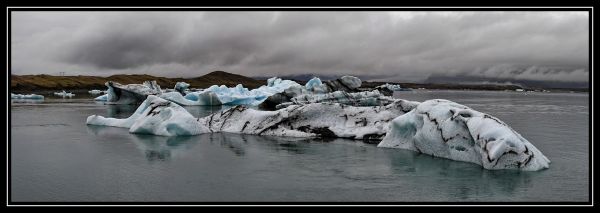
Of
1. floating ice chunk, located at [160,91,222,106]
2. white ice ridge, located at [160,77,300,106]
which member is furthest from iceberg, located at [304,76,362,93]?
floating ice chunk, located at [160,91,222,106]

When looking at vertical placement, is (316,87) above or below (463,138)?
above

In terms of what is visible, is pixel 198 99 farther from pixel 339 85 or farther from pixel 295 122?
pixel 295 122

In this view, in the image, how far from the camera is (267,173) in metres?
9.63

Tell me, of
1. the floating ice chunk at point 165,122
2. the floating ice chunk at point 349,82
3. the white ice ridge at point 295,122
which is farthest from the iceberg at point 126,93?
the floating ice chunk at point 165,122

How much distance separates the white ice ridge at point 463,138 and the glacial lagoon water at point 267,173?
324 mm

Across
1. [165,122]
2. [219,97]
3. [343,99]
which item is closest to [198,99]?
[219,97]

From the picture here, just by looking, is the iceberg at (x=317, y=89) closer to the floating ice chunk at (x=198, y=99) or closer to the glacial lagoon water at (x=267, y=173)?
the floating ice chunk at (x=198, y=99)

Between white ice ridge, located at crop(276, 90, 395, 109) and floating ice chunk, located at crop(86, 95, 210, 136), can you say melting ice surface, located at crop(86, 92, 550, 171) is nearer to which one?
floating ice chunk, located at crop(86, 95, 210, 136)

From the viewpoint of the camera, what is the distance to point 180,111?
55.8ft

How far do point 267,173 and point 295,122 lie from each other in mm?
7168

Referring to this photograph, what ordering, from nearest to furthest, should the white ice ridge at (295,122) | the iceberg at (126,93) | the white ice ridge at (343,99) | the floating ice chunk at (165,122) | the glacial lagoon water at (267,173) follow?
the glacial lagoon water at (267,173)
the white ice ridge at (295,122)
the floating ice chunk at (165,122)
the white ice ridge at (343,99)
the iceberg at (126,93)

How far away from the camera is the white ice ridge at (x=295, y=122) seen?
15961mm
